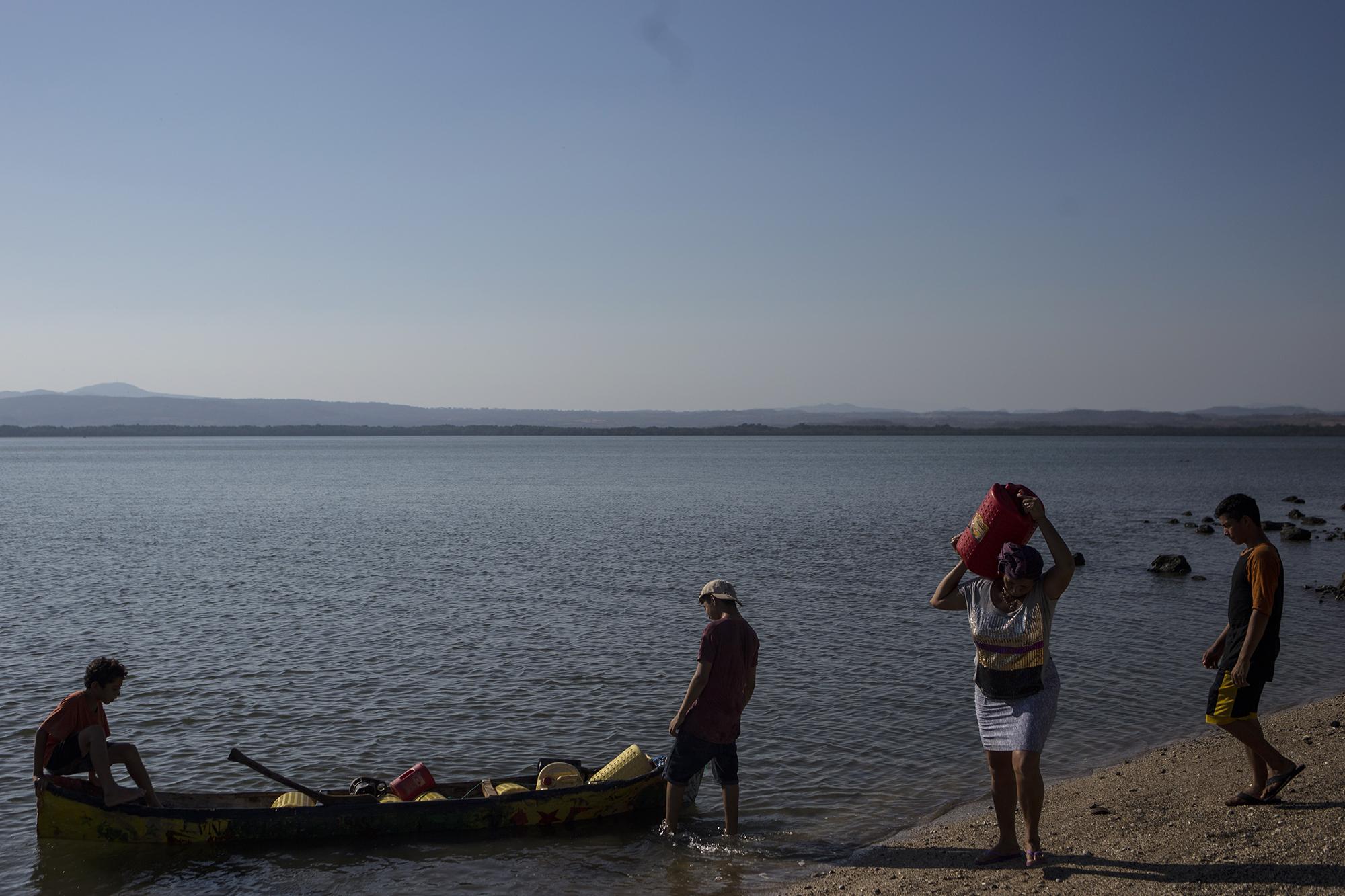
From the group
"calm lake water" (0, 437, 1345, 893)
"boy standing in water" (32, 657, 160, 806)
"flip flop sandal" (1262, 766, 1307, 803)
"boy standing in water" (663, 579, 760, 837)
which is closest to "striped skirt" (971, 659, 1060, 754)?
"boy standing in water" (663, 579, 760, 837)

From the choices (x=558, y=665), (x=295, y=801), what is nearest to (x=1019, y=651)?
(x=295, y=801)

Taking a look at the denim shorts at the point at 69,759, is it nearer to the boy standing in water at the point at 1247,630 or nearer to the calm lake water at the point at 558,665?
the calm lake water at the point at 558,665

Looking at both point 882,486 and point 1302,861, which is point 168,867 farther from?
point 882,486

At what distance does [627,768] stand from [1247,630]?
19.5 feet

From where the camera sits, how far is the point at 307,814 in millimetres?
9805

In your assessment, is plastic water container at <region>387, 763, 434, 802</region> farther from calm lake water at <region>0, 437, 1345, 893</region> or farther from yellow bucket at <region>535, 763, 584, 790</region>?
yellow bucket at <region>535, 763, 584, 790</region>

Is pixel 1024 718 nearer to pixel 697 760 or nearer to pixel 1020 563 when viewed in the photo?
pixel 1020 563

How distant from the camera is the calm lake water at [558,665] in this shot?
387 inches

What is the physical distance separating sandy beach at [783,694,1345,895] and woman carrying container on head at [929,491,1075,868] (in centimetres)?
93

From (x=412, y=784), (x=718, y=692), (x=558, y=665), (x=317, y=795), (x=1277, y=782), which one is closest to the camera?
(x=1277, y=782)

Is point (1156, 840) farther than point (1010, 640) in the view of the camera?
Yes

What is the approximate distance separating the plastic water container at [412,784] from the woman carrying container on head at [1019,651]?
596 centimetres

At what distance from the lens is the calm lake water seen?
983cm

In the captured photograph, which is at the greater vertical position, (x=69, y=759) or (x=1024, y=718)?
(x=1024, y=718)
